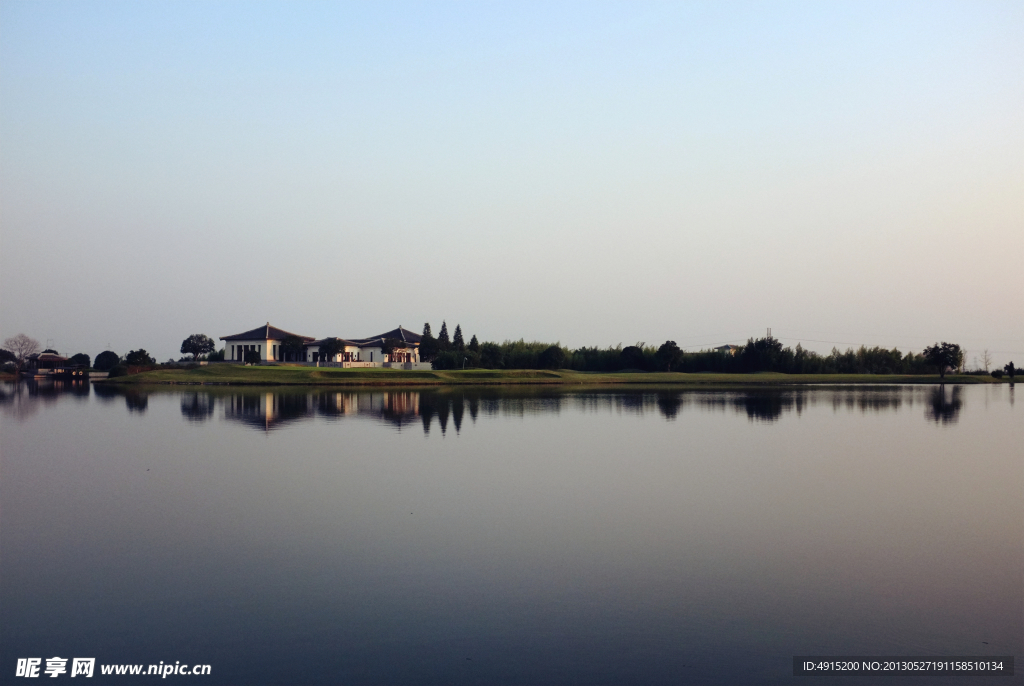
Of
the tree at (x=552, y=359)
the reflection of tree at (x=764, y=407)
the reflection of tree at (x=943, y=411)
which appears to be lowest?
the reflection of tree at (x=943, y=411)

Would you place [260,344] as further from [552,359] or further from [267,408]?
[267,408]

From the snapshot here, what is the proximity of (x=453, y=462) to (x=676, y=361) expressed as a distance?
5829 cm

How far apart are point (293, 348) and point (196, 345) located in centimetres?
1211

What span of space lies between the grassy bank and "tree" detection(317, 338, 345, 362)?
990 centimetres

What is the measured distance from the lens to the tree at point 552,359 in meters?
70.3

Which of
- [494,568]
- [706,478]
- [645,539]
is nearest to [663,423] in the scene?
[706,478]

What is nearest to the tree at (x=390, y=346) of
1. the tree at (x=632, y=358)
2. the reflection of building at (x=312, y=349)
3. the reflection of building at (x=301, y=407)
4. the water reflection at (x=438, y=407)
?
the reflection of building at (x=312, y=349)

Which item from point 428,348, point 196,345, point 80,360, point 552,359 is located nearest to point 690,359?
point 552,359

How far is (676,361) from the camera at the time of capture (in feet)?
232

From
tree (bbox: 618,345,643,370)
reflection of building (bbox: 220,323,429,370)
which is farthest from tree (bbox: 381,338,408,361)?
tree (bbox: 618,345,643,370)

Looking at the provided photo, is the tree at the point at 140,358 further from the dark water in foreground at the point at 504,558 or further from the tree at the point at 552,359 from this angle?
the dark water in foreground at the point at 504,558

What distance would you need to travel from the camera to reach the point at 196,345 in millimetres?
73688

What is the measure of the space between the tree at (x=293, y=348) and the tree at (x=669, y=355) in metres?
32.2

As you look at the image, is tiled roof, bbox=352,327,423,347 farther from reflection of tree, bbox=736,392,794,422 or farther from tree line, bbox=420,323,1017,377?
reflection of tree, bbox=736,392,794,422
